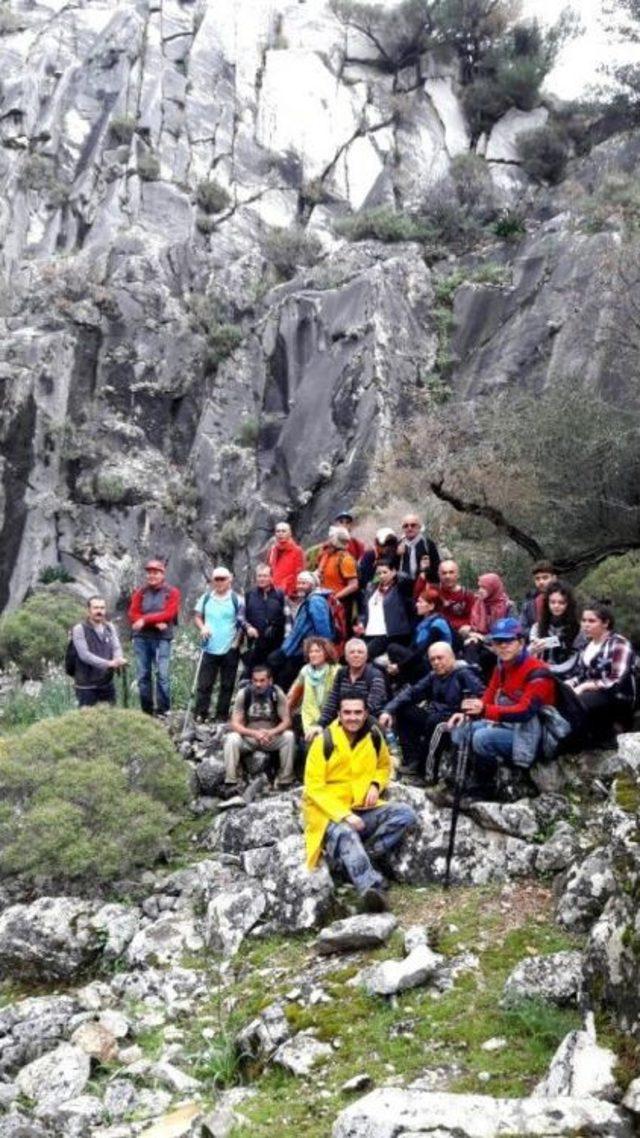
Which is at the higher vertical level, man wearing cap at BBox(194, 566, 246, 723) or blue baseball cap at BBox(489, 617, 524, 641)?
blue baseball cap at BBox(489, 617, 524, 641)

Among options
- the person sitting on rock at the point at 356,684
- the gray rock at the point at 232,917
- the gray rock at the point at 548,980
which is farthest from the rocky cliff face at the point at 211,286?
the gray rock at the point at 548,980

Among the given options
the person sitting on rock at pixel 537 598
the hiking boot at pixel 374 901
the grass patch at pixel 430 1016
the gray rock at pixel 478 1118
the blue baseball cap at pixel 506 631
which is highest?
the person sitting on rock at pixel 537 598

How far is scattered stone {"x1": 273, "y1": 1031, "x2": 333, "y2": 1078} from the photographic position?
17.9 feet

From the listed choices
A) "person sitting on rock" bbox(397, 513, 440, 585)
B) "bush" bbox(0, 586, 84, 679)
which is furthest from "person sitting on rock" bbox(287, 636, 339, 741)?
"bush" bbox(0, 586, 84, 679)

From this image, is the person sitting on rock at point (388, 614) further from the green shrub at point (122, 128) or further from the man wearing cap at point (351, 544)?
the green shrub at point (122, 128)

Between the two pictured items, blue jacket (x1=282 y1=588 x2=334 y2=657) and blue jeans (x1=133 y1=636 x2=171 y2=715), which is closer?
Result: blue jacket (x1=282 y1=588 x2=334 y2=657)

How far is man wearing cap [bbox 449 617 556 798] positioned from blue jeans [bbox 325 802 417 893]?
832 millimetres

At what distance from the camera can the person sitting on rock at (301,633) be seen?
10250 mm

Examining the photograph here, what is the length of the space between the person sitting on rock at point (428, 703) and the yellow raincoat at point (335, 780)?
1113mm

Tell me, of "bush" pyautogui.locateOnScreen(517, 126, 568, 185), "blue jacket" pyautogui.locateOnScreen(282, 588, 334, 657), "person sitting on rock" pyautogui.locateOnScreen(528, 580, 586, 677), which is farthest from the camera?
"bush" pyautogui.locateOnScreen(517, 126, 568, 185)

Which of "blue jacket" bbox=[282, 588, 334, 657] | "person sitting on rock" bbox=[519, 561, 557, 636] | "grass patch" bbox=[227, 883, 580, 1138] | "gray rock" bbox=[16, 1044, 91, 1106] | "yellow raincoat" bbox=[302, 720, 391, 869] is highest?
"person sitting on rock" bbox=[519, 561, 557, 636]

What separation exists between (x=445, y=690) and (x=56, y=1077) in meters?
4.19

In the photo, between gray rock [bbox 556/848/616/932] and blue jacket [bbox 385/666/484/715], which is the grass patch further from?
blue jacket [bbox 385/666/484/715]

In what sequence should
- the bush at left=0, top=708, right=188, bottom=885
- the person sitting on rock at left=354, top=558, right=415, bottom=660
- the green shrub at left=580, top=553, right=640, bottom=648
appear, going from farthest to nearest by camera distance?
the green shrub at left=580, top=553, right=640, bottom=648
the person sitting on rock at left=354, top=558, right=415, bottom=660
the bush at left=0, top=708, right=188, bottom=885
